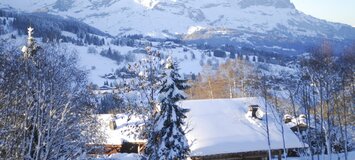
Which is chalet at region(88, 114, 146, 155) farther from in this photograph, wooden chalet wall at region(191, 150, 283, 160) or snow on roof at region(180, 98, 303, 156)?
wooden chalet wall at region(191, 150, 283, 160)

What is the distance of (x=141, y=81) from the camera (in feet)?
83.6

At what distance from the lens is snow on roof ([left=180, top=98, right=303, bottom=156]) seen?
30139 millimetres

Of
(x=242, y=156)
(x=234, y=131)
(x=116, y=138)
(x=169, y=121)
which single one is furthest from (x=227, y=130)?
(x=116, y=138)

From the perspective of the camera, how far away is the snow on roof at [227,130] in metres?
30.1

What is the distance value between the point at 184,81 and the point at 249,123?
836cm

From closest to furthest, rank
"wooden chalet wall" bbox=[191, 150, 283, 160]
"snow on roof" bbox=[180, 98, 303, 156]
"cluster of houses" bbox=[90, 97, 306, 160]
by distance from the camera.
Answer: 1. "wooden chalet wall" bbox=[191, 150, 283, 160]
2. "cluster of houses" bbox=[90, 97, 306, 160]
3. "snow on roof" bbox=[180, 98, 303, 156]

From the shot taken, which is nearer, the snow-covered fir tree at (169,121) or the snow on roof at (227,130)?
the snow-covered fir tree at (169,121)

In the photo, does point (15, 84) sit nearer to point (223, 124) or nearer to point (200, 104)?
point (223, 124)

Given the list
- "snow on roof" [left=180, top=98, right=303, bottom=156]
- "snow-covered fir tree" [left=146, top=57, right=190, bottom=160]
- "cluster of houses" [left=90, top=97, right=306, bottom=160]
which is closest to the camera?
"snow-covered fir tree" [left=146, top=57, right=190, bottom=160]

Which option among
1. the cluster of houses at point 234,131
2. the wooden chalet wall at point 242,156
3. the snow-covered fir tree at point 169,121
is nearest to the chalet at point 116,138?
the cluster of houses at point 234,131

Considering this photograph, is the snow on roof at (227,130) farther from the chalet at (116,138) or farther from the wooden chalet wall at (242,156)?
the chalet at (116,138)

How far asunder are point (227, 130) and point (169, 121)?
20.9 feet

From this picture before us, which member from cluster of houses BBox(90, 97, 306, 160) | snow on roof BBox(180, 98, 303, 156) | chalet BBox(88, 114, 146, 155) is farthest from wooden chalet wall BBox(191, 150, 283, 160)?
chalet BBox(88, 114, 146, 155)

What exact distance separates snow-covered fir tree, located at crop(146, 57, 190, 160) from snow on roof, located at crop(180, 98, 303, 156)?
145cm
